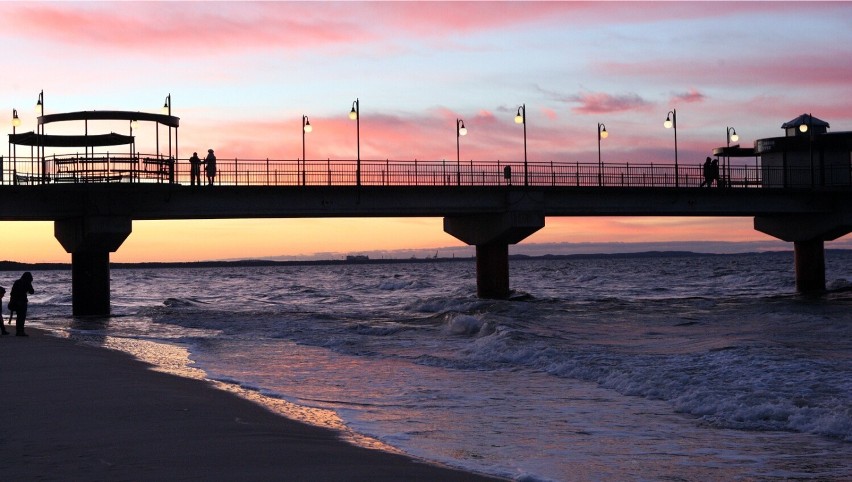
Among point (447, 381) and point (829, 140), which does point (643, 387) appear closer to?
point (447, 381)

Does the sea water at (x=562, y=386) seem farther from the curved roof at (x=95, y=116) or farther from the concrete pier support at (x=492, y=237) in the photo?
the concrete pier support at (x=492, y=237)

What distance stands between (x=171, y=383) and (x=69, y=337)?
524 inches

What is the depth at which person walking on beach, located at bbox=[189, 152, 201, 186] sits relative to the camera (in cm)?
4134

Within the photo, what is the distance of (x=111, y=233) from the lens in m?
40.6

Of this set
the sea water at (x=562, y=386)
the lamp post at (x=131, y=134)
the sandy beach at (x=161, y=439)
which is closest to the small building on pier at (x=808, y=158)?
the sea water at (x=562, y=386)

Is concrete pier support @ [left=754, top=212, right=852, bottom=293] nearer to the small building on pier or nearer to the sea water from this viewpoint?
the small building on pier

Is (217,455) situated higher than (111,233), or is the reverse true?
(111,233)

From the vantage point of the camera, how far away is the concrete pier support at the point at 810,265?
54.7 metres

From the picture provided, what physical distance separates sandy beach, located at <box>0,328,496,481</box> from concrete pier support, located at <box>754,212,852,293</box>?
44.6 m

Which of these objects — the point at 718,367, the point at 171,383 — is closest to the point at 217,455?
the point at 171,383

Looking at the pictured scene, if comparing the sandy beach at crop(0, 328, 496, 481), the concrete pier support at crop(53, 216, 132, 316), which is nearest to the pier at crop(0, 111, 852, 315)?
the concrete pier support at crop(53, 216, 132, 316)

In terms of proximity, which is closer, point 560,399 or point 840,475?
point 840,475

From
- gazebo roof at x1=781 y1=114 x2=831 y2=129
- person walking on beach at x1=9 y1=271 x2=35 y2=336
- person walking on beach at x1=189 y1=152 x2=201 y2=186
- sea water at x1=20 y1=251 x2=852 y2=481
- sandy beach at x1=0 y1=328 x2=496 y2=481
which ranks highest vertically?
gazebo roof at x1=781 y1=114 x2=831 y2=129

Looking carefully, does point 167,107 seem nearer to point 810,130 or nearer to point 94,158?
point 94,158
